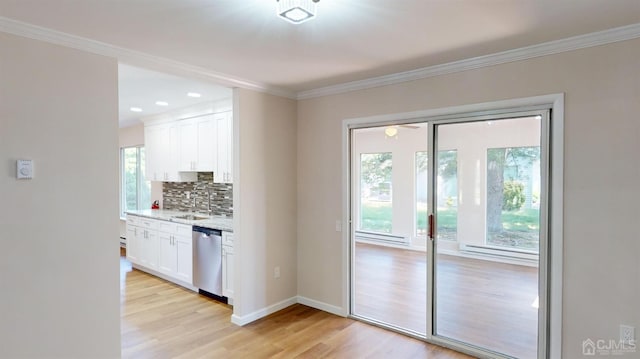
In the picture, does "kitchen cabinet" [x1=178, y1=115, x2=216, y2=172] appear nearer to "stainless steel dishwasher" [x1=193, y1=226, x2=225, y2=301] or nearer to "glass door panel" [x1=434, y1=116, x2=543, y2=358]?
"stainless steel dishwasher" [x1=193, y1=226, x2=225, y2=301]

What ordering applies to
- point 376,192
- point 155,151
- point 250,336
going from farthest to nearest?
point 376,192
point 155,151
point 250,336

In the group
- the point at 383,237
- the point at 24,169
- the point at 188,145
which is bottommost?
the point at 383,237

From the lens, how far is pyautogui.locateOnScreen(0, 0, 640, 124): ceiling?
2049 millimetres

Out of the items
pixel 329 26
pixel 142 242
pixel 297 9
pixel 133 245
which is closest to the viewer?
pixel 297 9

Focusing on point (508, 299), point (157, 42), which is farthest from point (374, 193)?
point (157, 42)

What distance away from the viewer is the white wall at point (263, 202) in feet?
12.4

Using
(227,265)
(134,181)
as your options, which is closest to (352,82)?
(227,265)

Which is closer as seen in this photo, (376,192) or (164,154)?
(164,154)

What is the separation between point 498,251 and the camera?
3.24m

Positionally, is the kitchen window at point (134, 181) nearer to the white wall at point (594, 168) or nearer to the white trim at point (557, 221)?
the white wall at point (594, 168)

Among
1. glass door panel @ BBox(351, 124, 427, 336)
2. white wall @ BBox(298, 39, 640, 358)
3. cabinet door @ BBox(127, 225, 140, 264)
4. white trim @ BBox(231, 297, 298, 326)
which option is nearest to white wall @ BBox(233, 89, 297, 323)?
white trim @ BBox(231, 297, 298, 326)

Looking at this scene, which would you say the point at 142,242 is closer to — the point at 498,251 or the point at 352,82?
the point at 352,82

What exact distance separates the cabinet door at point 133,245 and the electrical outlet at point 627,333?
6.04 m

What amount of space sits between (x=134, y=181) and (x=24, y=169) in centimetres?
559
